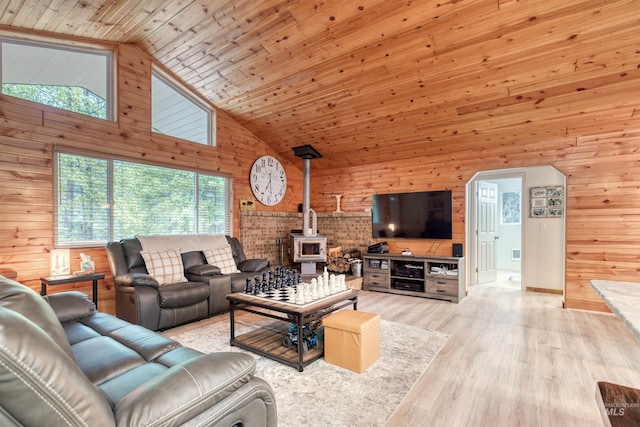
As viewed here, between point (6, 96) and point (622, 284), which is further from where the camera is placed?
point (6, 96)

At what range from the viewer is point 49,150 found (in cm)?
354

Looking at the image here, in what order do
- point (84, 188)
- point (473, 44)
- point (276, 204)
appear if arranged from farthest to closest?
point (276, 204) → point (84, 188) → point (473, 44)

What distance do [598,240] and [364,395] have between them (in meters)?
3.97

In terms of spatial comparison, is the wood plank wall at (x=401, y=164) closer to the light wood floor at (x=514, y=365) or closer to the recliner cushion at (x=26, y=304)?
the light wood floor at (x=514, y=365)

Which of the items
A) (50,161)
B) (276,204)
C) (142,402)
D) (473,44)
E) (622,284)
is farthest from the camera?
(276,204)

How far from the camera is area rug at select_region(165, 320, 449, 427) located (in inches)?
76.7

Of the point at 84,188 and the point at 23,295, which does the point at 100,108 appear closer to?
the point at 84,188

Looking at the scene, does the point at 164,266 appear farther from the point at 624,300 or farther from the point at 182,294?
the point at 624,300

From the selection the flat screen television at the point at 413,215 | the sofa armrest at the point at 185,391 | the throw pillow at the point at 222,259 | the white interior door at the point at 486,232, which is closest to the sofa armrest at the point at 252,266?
the throw pillow at the point at 222,259

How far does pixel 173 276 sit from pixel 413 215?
394 cm

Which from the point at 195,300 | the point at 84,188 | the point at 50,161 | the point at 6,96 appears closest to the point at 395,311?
the point at 195,300

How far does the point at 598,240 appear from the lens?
13.4 ft

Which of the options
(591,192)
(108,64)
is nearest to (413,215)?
(591,192)

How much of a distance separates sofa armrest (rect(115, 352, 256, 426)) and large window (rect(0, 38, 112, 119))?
4.06 m
